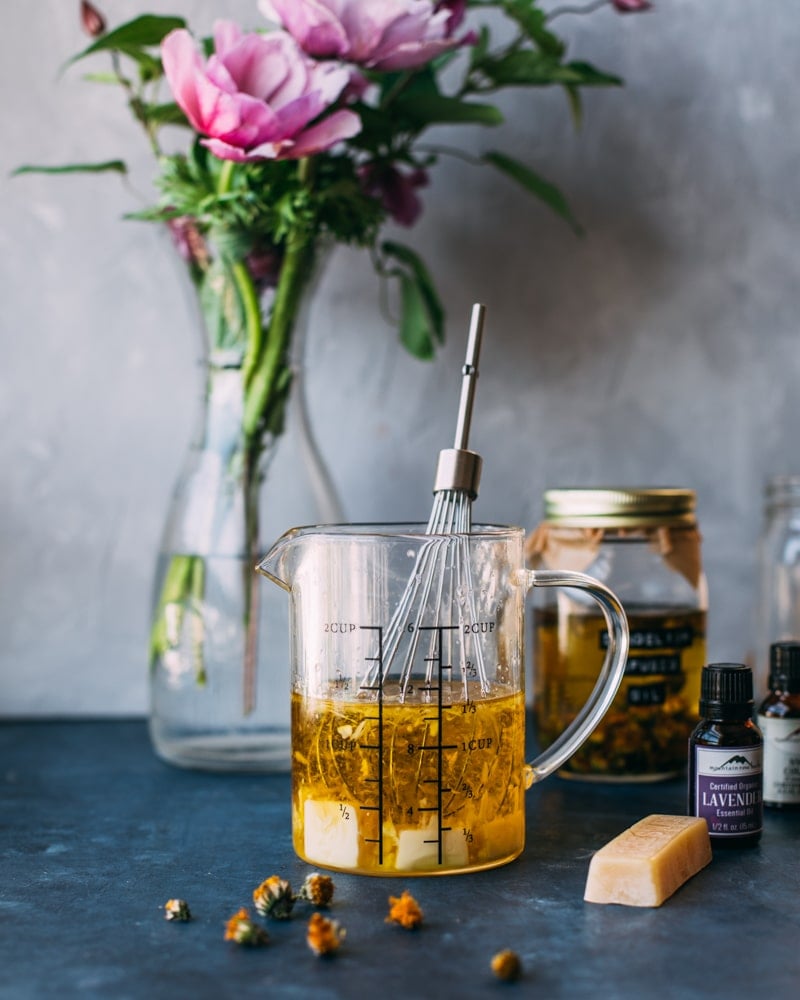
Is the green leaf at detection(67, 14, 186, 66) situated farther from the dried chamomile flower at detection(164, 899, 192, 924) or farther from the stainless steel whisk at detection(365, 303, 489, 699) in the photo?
the dried chamomile flower at detection(164, 899, 192, 924)

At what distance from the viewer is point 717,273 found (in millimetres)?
1163

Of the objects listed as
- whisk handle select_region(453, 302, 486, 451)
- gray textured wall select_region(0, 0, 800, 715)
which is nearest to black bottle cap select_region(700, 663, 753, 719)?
whisk handle select_region(453, 302, 486, 451)

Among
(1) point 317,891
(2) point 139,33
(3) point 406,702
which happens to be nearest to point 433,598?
(3) point 406,702

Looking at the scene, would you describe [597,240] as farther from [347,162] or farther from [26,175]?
[26,175]

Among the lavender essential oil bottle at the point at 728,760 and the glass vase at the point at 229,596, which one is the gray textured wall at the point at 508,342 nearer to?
the glass vase at the point at 229,596

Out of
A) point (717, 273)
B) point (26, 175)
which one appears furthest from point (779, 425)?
point (26, 175)

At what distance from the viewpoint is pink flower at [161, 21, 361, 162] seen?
2.66 feet

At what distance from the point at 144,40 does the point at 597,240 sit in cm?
47

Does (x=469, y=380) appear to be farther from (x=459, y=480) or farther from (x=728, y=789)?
(x=728, y=789)

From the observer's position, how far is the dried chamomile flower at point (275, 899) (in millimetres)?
632

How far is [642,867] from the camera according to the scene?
2.13 ft

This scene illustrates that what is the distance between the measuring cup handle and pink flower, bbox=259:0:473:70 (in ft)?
1.32

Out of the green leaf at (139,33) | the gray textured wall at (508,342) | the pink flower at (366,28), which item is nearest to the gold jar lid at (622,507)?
the gray textured wall at (508,342)

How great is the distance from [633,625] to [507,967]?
39 centimetres
